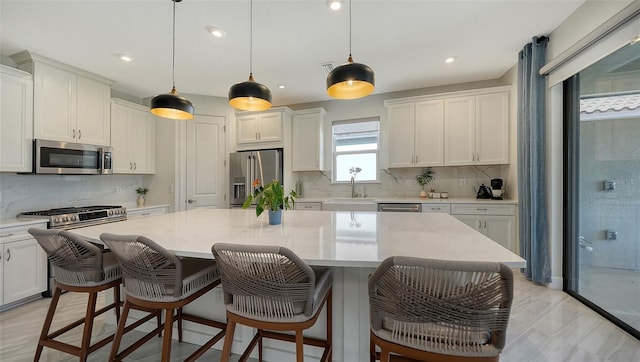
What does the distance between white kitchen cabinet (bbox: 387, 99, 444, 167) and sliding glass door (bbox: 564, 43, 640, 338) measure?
4.50 ft

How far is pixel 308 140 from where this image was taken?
423 cm

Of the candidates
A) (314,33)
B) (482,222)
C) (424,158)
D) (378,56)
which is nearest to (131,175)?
(314,33)

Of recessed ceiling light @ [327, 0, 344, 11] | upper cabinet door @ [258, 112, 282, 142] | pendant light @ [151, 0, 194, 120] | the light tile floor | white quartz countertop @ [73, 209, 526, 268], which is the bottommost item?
the light tile floor

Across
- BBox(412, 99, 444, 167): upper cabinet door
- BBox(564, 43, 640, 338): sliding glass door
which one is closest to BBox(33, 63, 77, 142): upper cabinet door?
BBox(412, 99, 444, 167): upper cabinet door

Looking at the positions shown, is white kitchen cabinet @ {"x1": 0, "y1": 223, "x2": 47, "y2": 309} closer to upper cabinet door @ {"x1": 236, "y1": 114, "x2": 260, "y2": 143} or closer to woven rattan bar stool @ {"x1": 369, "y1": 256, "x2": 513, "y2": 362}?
upper cabinet door @ {"x1": 236, "y1": 114, "x2": 260, "y2": 143}

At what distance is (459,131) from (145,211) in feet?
15.5

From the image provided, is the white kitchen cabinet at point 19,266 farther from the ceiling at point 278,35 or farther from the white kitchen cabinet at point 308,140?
the white kitchen cabinet at point 308,140

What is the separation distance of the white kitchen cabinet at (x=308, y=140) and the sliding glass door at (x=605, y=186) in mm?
3020

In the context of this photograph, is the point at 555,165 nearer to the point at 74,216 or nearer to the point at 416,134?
the point at 416,134

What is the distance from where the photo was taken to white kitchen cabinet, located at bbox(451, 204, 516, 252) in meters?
3.11

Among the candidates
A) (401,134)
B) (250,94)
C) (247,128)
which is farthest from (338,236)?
(247,128)

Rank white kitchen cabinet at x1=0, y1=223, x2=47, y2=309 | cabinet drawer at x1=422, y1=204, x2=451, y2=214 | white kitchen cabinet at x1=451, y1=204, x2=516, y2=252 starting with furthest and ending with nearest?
cabinet drawer at x1=422, y1=204, x2=451, y2=214 → white kitchen cabinet at x1=451, y1=204, x2=516, y2=252 → white kitchen cabinet at x1=0, y1=223, x2=47, y2=309

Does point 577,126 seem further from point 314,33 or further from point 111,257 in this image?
point 111,257

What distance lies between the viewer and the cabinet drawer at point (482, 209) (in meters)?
3.12
